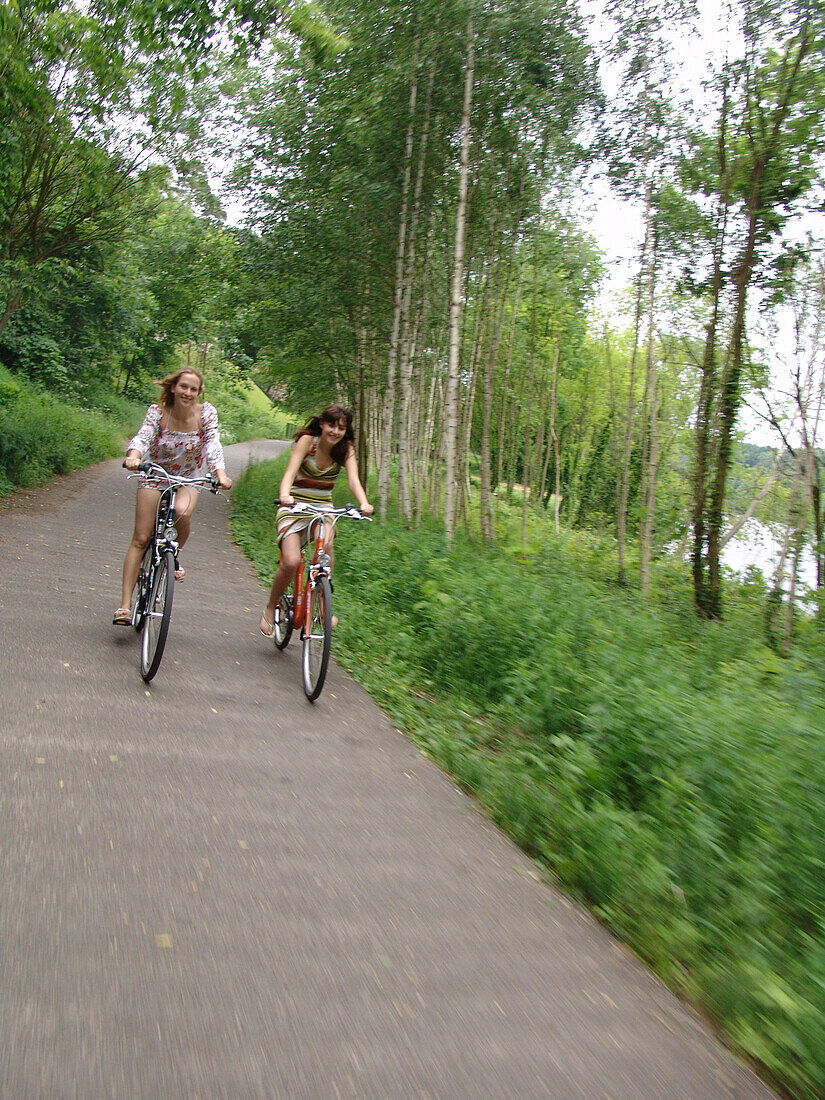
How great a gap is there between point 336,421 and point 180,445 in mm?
1234

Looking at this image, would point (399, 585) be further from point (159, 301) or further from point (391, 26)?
point (159, 301)

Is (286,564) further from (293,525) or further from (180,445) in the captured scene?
(180,445)

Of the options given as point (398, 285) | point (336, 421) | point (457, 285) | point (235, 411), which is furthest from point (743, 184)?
point (235, 411)

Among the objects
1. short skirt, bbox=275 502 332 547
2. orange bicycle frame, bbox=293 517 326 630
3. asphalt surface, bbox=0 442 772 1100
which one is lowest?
asphalt surface, bbox=0 442 772 1100

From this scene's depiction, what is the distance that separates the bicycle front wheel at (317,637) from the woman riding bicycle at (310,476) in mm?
504

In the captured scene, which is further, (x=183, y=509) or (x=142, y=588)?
(x=142, y=588)

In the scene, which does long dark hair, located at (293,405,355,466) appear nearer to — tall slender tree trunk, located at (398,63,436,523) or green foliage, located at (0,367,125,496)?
tall slender tree trunk, located at (398,63,436,523)

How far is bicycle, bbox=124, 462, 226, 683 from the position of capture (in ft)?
19.2

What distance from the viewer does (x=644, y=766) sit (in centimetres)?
511

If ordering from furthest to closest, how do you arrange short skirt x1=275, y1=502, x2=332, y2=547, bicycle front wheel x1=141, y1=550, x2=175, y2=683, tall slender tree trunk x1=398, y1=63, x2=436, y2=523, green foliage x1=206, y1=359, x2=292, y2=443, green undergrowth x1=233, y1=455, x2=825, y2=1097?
green foliage x1=206, y1=359, x2=292, y2=443 → tall slender tree trunk x1=398, y1=63, x2=436, y2=523 → short skirt x1=275, y1=502, x2=332, y2=547 → bicycle front wheel x1=141, y1=550, x2=175, y2=683 → green undergrowth x1=233, y1=455, x2=825, y2=1097

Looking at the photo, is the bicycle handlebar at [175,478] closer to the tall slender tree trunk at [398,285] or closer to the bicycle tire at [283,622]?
the bicycle tire at [283,622]

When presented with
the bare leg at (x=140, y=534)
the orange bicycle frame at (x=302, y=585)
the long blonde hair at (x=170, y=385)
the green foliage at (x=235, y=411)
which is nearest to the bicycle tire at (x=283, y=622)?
the orange bicycle frame at (x=302, y=585)

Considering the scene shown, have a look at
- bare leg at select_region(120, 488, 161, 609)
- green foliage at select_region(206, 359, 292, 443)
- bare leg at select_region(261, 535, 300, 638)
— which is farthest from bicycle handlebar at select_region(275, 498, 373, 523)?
green foliage at select_region(206, 359, 292, 443)

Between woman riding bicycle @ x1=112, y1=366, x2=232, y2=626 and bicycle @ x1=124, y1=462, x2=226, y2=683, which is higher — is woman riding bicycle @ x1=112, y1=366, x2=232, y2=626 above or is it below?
above
